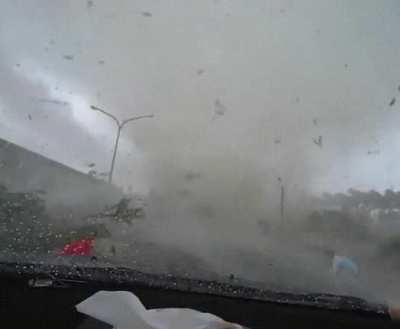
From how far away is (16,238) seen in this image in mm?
1684

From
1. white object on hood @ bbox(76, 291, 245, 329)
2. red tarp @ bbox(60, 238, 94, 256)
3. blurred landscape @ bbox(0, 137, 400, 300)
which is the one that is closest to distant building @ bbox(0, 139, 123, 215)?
blurred landscape @ bbox(0, 137, 400, 300)

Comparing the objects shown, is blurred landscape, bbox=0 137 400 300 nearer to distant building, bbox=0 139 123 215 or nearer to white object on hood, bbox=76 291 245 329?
distant building, bbox=0 139 123 215

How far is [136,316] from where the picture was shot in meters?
0.84

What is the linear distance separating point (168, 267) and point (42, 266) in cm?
49

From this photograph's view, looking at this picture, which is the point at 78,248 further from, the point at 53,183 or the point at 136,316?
the point at 53,183

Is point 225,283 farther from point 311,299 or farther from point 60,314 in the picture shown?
point 60,314

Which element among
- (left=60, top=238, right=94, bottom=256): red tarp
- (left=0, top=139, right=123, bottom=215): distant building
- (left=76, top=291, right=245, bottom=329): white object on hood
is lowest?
(left=76, top=291, right=245, bottom=329): white object on hood

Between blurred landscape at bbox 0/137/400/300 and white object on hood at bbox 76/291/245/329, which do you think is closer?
white object on hood at bbox 76/291/245/329

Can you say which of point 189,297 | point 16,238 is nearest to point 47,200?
point 16,238

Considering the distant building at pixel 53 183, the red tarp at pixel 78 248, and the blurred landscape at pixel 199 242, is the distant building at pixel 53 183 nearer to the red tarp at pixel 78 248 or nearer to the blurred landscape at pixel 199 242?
the blurred landscape at pixel 199 242

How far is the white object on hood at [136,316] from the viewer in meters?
0.84

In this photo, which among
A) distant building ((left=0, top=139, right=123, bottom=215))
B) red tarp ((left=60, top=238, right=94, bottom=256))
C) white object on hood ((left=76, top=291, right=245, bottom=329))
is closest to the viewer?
white object on hood ((left=76, top=291, right=245, bottom=329))

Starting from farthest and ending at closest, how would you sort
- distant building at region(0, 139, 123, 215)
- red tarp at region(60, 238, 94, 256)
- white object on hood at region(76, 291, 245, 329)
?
distant building at region(0, 139, 123, 215) < red tarp at region(60, 238, 94, 256) < white object on hood at region(76, 291, 245, 329)

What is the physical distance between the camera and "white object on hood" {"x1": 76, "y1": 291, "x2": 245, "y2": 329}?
2.77ft
